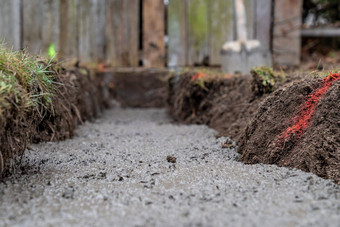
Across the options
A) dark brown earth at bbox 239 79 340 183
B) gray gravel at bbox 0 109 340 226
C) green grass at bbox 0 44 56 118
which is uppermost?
green grass at bbox 0 44 56 118

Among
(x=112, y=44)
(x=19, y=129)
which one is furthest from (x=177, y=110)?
(x=19, y=129)

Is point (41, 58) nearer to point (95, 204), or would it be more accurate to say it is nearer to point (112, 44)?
point (95, 204)

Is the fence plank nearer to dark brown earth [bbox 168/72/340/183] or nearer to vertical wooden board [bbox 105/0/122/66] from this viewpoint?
vertical wooden board [bbox 105/0/122/66]

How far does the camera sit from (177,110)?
4070mm

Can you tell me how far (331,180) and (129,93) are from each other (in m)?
4.44

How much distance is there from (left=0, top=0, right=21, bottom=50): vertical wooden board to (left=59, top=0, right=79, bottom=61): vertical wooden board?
22.9 inches

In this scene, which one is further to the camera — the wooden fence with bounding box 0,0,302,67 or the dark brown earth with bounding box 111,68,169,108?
the dark brown earth with bounding box 111,68,169,108

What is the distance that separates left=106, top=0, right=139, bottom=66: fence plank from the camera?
551cm

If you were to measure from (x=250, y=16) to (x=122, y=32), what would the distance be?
188cm

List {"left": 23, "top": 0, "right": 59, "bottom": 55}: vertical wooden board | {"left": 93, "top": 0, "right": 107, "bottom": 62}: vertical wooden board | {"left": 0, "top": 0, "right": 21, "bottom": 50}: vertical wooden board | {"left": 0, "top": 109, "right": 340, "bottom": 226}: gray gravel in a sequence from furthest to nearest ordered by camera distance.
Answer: {"left": 93, "top": 0, "right": 107, "bottom": 62}: vertical wooden board → {"left": 23, "top": 0, "right": 59, "bottom": 55}: vertical wooden board → {"left": 0, "top": 0, "right": 21, "bottom": 50}: vertical wooden board → {"left": 0, "top": 109, "right": 340, "bottom": 226}: gray gravel

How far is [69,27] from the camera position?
17.6ft

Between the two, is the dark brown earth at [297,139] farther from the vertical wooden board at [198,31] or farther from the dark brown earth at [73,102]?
the vertical wooden board at [198,31]

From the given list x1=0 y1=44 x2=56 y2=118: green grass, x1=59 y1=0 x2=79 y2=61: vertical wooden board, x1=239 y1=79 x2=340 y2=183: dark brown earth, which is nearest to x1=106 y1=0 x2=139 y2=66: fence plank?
x1=59 y1=0 x2=79 y2=61: vertical wooden board

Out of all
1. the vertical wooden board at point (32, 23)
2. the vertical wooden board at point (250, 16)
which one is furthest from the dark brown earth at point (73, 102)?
the vertical wooden board at point (250, 16)
